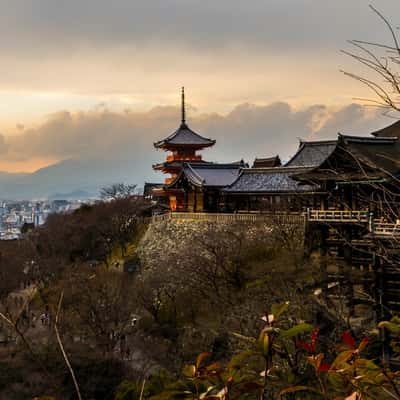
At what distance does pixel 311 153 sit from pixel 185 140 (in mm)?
12384

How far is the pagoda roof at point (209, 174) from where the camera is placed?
29609mm

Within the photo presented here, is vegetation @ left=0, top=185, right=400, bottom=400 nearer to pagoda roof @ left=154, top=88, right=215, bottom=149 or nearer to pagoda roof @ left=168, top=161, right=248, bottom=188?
pagoda roof @ left=168, top=161, right=248, bottom=188

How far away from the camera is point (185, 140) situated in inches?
1484

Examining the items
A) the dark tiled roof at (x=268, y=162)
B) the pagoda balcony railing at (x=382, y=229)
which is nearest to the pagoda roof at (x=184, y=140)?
the dark tiled roof at (x=268, y=162)

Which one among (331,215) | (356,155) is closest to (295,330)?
(356,155)

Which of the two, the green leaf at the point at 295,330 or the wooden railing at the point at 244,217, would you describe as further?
the wooden railing at the point at 244,217

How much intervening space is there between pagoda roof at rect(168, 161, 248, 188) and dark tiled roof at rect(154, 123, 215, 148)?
20.2 feet

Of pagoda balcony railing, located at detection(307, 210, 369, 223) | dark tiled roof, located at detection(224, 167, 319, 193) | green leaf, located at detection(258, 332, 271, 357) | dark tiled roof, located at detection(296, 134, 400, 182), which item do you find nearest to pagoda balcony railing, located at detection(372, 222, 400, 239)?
pagoda balcony railing, located at detection(307, 210, 369, 223)

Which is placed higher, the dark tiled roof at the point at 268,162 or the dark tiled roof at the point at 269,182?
the dark tiled roof at the point at 268,162

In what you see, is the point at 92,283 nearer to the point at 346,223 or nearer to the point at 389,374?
the point at 346,223

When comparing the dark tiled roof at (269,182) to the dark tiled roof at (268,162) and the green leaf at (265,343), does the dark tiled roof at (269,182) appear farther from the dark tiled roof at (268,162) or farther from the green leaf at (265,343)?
the green leaf at (265,343)

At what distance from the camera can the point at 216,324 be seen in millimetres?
18516

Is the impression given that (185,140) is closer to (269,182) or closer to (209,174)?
(209,174)

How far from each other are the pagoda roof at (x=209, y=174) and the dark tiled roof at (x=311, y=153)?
3.74 meters
